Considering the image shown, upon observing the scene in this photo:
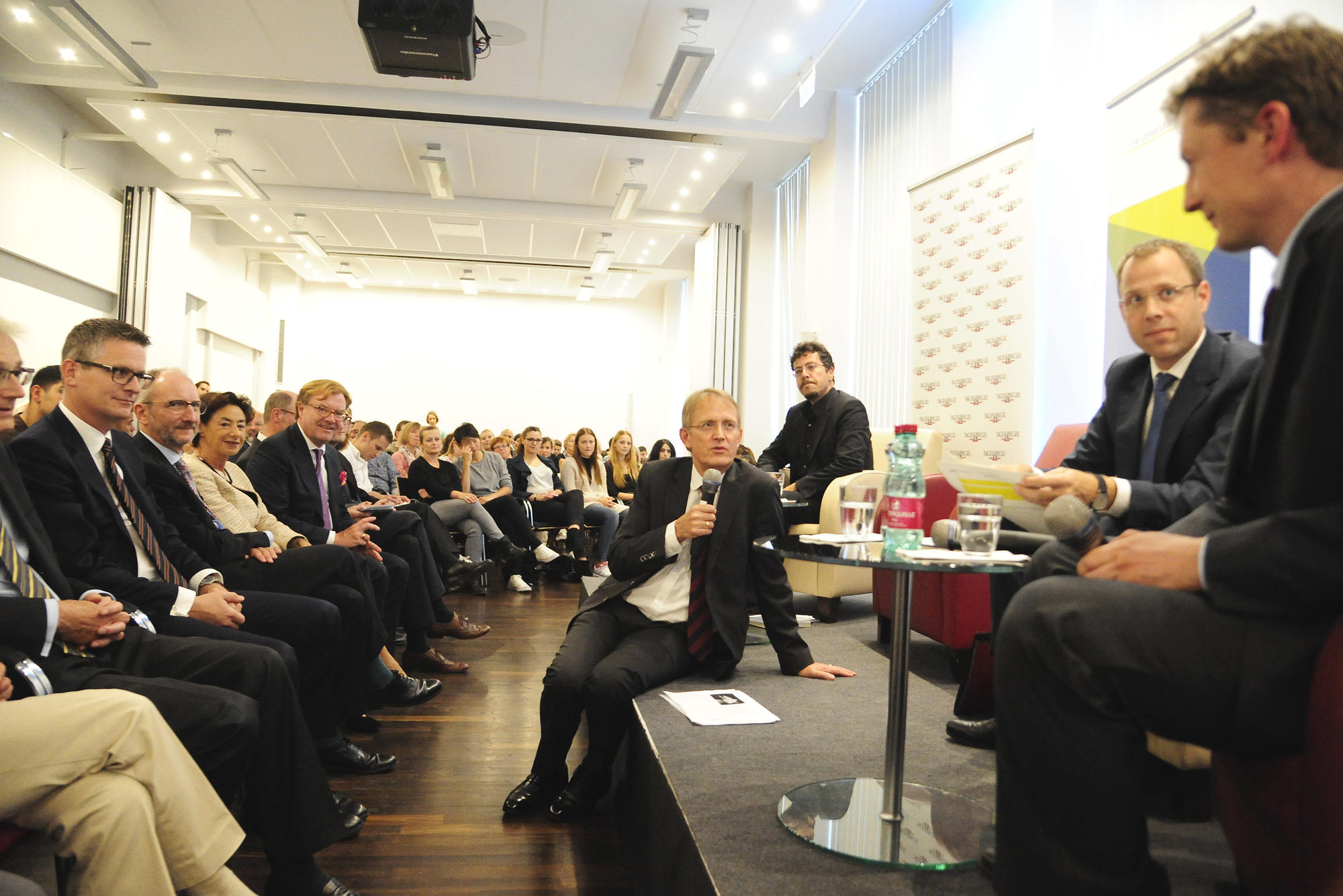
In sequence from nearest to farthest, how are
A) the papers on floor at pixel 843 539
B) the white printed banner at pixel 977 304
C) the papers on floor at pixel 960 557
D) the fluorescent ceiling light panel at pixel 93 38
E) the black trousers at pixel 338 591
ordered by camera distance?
the papers on floor at pixel 960 557, the papers on floor at pixel 843 539, the black trousers at pixel 338 591, the white printed banner at pixel 977 304, the fluorescent ceiling light panel at pixel 93 38

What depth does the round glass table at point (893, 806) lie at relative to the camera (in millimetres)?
1569

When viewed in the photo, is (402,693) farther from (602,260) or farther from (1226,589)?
(602,260)

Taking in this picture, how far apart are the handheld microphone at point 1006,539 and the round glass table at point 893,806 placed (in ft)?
0.42

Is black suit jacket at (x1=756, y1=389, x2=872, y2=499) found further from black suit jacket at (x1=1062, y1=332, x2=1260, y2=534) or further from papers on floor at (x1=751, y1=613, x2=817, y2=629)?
black suit jacket at (x1=1062, y1=332, x2=1260, y2=534)

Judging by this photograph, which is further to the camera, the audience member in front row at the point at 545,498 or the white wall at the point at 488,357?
the white wall at the point at 488,357

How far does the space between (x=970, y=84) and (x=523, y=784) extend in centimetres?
489

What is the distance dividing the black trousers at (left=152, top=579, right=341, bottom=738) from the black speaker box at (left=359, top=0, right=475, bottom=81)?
3527 mm

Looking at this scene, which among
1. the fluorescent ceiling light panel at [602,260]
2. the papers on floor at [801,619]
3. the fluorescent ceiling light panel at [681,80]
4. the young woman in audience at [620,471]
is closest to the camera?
the papers on floor at [801,619]

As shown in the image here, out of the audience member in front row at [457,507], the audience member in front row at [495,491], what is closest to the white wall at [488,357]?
the audience member in front row at [495,491]

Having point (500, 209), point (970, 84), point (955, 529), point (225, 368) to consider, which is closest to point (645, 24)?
point (970, 84)

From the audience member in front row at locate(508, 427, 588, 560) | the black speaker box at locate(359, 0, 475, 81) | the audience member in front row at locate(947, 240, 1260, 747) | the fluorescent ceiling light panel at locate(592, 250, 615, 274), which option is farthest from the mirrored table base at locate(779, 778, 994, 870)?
the fluorescent ceiling light panel at locate(592, 250, 615, 274)

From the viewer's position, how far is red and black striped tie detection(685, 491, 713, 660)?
103 inches

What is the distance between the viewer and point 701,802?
178 centimetres

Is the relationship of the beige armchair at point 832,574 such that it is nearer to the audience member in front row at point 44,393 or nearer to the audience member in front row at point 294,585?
the audience member in front row at point 294,585
